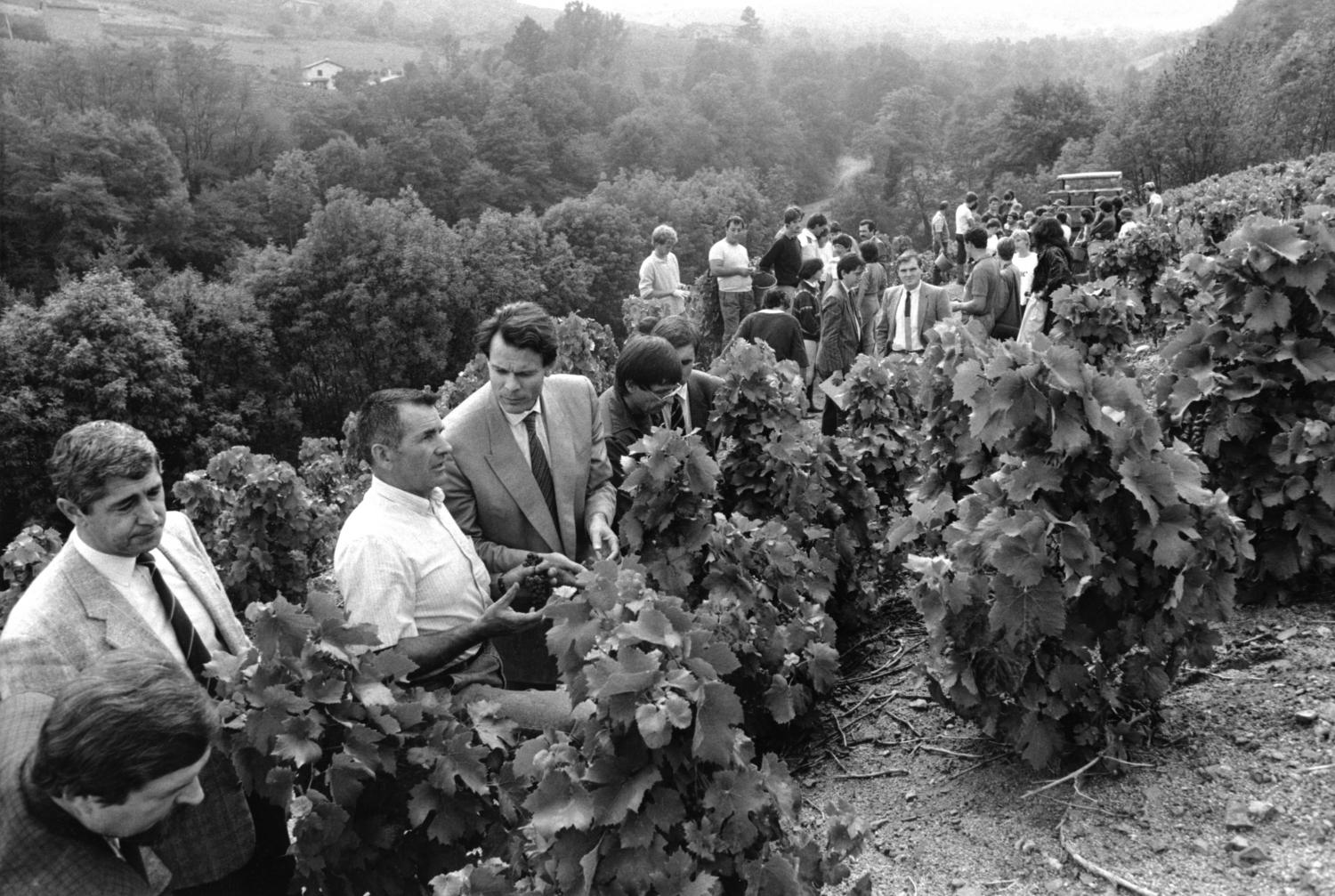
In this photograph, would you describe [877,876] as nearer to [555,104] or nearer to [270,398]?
[270,398]

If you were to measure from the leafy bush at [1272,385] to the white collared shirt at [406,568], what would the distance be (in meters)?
3.59

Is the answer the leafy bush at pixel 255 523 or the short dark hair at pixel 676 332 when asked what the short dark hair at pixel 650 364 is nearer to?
the short dark hair at pixel 676 332

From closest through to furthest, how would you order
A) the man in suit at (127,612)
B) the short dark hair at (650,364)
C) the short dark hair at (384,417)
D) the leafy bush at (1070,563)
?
the man in suit at (127,612) → the short dark hair at (384,417) → the leafy bush at (1070,563) → the short dark hair at (650,364)

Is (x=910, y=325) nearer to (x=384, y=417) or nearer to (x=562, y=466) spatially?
(x=562, y=466)

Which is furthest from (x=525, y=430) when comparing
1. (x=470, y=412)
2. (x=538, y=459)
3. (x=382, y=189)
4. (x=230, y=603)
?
(x=382, y=189)

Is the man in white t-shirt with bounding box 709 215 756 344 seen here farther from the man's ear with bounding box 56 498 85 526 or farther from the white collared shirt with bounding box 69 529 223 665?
the man's ear with bounding box 56 498 85 526

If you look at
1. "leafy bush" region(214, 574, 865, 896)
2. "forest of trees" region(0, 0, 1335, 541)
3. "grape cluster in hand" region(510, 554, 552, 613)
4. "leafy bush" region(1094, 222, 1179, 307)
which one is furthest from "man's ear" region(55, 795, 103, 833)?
"forest of trees" region(0, 0, 1335, 541)

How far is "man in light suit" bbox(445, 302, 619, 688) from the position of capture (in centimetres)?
408

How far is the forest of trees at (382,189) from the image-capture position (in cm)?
3956

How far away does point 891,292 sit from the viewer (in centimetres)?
929

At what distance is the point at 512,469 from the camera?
4.20 meters

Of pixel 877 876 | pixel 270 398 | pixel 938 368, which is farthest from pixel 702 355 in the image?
pixel 270 398

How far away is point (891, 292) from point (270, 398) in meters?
42.0

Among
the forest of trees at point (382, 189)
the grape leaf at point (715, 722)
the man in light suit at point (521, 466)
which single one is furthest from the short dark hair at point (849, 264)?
the forest of trees at point (382, 189)
